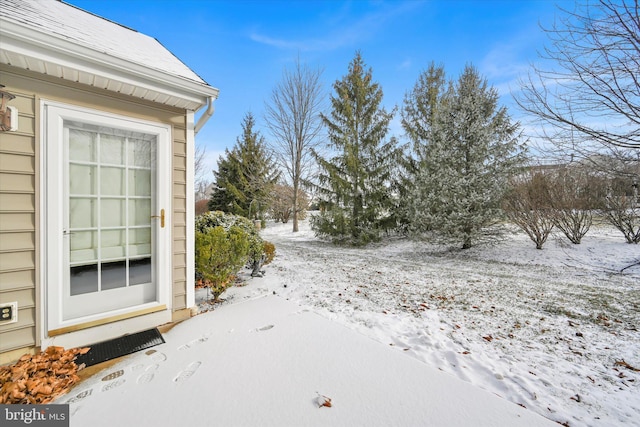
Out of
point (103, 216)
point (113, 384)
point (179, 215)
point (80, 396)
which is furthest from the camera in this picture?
point (179, 215)

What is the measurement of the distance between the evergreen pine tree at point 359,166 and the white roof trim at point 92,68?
7.85 m

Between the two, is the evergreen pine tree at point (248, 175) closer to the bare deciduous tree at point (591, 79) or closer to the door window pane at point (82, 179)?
the bare deciduous tree at point (591, 79)

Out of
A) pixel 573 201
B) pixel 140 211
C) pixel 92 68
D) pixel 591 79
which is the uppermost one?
pixel 591 79

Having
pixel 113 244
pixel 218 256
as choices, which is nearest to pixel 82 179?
pixel 113 244

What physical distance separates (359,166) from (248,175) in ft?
25.8

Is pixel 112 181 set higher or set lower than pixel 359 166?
lower

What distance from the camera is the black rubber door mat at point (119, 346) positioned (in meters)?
2.27

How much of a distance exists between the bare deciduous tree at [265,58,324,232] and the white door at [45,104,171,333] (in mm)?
10715

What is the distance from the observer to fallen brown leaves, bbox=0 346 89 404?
70.1 inches

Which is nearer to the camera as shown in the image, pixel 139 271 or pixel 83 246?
pixel 83 246

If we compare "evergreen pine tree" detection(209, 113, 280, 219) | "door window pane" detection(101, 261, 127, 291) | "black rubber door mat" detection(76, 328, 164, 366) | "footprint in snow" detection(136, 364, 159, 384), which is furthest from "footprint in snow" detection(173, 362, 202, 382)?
"evergreen pine tree" detection(209, 113, 280, 219)

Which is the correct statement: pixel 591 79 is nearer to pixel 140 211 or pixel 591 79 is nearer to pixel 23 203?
pixel 140 211

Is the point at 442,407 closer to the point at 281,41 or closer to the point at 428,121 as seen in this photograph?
the point at 281,41

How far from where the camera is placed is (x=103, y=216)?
8.64ft
